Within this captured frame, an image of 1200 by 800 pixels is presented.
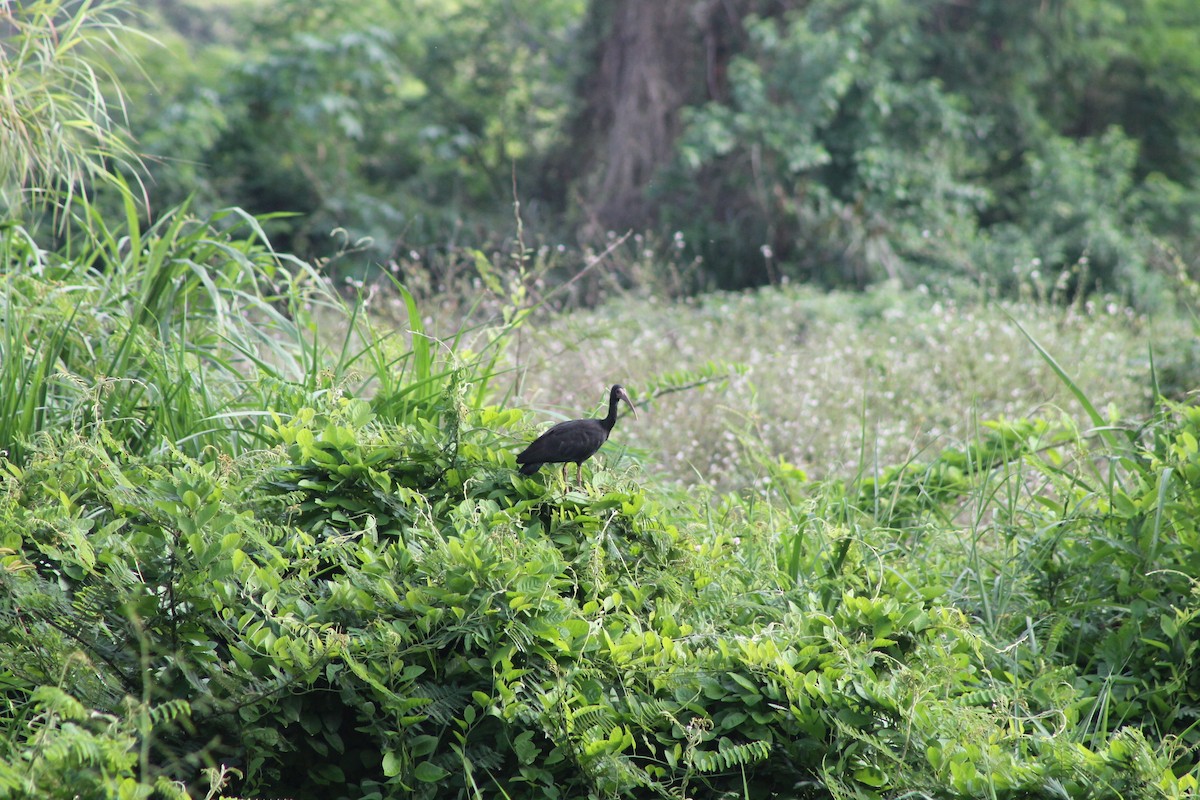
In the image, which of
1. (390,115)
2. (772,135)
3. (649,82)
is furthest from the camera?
(390,115)

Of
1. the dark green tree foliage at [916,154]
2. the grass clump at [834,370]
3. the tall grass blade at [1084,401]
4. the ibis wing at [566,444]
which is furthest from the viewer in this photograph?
the dark green tree foliage at [916,154]

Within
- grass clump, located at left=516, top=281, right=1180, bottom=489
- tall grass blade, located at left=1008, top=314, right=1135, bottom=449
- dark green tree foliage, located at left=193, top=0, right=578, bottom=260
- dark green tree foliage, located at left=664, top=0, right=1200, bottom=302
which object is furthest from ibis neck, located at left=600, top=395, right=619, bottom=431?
dark green tree foliage, located at left=193, top=0, right=578, bottom=260

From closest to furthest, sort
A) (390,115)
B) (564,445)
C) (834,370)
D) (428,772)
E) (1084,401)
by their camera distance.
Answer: (428,772) → (564,445) → (1084,401) → (834,370) → (390,115)

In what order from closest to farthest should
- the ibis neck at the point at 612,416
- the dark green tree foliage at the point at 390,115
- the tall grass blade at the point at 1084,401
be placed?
the ibis neck at the point at 612,416 → the tall grass blade at the point at 1084,401 → the dark green tree foliage at the point at 390,115

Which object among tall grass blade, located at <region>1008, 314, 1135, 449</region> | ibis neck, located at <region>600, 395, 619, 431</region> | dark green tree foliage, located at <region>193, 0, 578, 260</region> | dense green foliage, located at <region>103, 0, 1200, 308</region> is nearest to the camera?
ibis neck, located at <region>600, 395, 619, 431</region>

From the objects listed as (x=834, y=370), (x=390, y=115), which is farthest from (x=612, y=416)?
(x=390, y=115)

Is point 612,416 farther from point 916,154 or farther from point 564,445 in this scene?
point 916,154

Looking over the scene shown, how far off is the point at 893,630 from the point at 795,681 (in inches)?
14.9

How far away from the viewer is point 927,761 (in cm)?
222

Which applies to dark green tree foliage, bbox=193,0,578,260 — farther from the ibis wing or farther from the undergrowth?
the ibis wing

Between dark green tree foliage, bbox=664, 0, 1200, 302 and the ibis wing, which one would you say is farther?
dark green tree foliage, bbox=664, 0, 1200, 302

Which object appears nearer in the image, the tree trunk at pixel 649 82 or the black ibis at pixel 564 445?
the black ibis at pixel 564 445

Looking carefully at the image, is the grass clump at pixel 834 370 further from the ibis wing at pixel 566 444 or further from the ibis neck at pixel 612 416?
the ibis wing at pixel 566 444

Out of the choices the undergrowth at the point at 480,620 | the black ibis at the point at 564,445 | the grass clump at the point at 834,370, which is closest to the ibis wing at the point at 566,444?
the black ibis at the point at 564,445
